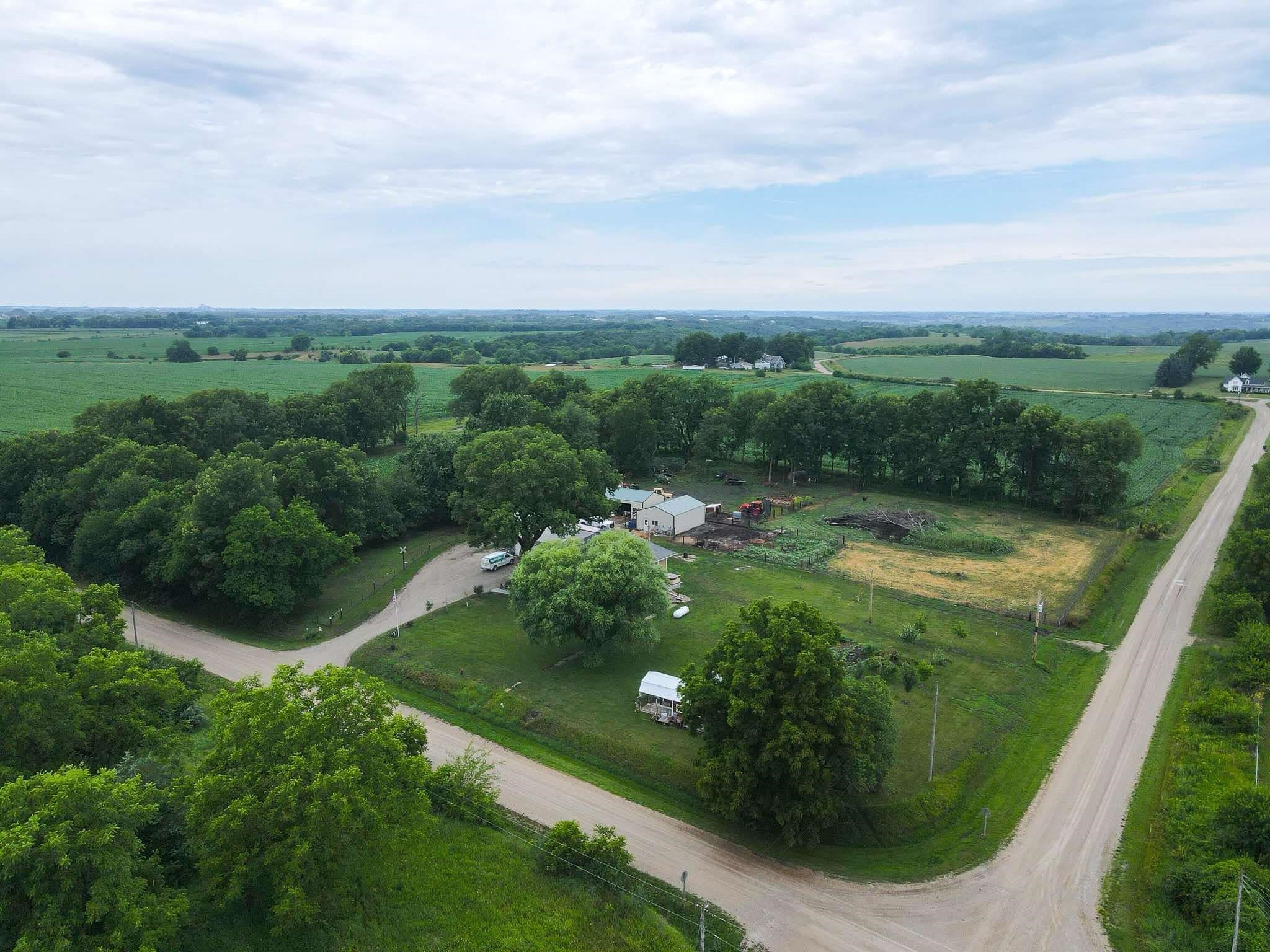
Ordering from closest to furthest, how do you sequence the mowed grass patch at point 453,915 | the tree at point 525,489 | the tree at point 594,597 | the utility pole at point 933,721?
the mowed grass patch at point 453,915, the utility pole at point 933,721, the tree at point 594,597, the tree at point 525,489

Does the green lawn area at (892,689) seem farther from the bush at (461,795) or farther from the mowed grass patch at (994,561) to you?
the bush at (461,795)

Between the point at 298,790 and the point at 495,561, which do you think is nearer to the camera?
the point at 298,790

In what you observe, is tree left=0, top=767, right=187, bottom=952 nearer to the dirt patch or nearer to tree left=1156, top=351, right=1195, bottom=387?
the dirt patch

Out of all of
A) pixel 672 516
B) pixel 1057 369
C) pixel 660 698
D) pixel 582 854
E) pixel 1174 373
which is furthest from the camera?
pixel 1057 369

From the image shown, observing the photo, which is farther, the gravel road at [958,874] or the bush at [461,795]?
the bush at [461,795]

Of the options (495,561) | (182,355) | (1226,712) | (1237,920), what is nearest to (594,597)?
(495,561)

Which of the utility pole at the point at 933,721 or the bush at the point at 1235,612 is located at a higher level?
the bush at the point at 1235,612

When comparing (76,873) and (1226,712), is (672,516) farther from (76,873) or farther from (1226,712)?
(76,873)

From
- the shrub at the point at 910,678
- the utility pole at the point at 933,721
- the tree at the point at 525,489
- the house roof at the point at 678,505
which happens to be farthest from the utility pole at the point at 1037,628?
the tree at the point at 525,489
